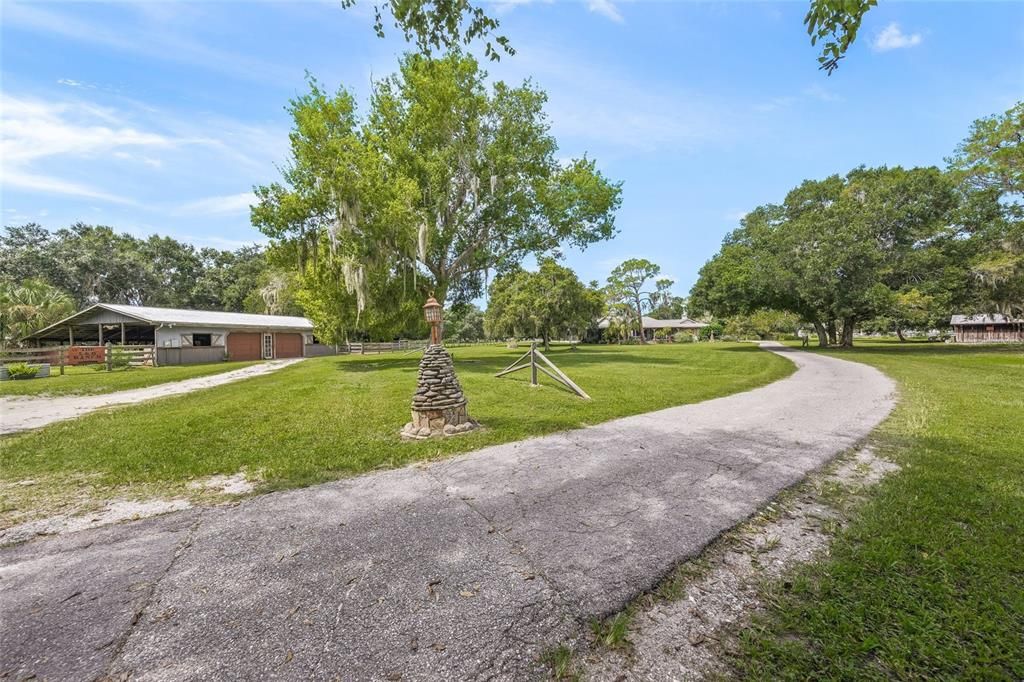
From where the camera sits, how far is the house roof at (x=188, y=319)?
21844mm

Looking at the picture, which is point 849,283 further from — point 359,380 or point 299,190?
point 299,190

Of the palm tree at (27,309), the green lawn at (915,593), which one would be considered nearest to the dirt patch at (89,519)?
the green lawn at (915,593)

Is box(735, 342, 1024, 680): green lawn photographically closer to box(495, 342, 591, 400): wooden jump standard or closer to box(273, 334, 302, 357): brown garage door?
box(495, 342, 591, 400): wooden jump standard

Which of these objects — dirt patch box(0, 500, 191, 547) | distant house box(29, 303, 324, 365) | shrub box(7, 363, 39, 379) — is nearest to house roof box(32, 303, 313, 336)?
distant house box(29, 303, 324, 365)

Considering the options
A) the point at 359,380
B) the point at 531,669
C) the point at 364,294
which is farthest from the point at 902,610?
the point at 364,294

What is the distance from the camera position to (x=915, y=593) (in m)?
2.36

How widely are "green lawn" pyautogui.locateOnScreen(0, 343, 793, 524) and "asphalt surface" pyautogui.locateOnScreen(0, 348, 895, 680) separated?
3.23 feet

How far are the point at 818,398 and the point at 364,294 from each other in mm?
14355

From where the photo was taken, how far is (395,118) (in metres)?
18.6

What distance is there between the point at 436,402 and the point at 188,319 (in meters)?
24.9

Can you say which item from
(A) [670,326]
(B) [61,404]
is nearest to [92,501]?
(B) [61,404]

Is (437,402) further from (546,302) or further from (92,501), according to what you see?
(546,302)

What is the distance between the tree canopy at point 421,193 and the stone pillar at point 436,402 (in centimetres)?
1025

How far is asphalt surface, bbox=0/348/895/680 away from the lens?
1950 mm
